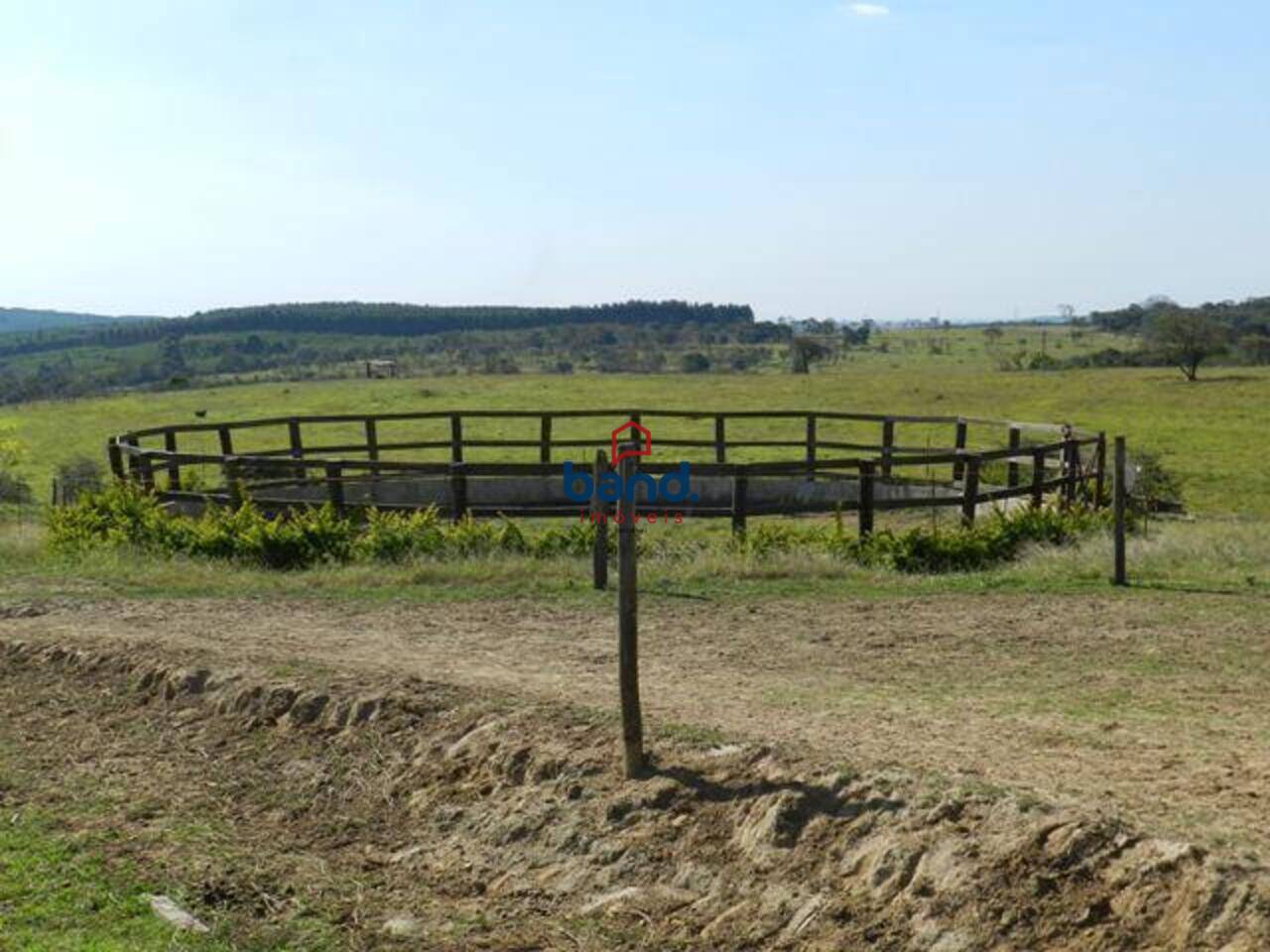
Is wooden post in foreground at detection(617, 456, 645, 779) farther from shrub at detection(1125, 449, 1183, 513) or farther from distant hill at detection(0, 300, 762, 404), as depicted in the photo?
distant hill at detection(0, 300, 762, 404)

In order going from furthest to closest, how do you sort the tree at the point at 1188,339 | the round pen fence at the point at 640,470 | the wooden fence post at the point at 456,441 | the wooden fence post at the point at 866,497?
the tree at the point at 1188,339, the wooden fence post at the point at 456,441, the round pen fence at the point at 640,470, the wooden fence post at the point at 866,497

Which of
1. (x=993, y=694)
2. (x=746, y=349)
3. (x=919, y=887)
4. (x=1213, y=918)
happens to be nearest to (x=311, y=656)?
(x=993, y=694)

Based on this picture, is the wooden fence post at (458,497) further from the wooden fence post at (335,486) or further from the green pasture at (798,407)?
the green pasture at (798,407)

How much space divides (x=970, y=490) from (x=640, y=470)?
424 centimetres

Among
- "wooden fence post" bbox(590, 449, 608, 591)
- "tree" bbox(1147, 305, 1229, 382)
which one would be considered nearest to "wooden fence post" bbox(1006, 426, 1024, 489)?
"wooden fence post" bbox(590, 449, 608, 591)

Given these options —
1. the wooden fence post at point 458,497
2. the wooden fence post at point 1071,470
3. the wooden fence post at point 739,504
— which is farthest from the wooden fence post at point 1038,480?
the wooden fence post at point 458,497

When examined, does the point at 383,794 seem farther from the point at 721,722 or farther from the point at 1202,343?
the point at 1202,343

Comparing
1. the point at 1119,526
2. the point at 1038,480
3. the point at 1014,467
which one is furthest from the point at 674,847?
the point at 1014,467

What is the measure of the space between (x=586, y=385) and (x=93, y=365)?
104819mm

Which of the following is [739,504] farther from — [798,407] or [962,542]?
[798,407]

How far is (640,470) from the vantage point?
16812 millimetres

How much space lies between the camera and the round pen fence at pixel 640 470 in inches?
632

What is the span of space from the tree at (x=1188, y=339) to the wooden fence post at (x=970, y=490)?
5133 cm

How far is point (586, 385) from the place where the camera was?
6825cm
